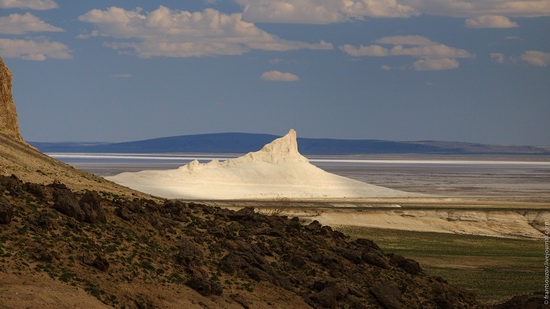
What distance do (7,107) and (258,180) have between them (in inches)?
2364

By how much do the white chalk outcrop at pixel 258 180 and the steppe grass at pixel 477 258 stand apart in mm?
28787

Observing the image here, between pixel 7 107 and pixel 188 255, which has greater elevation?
pixel 7 107

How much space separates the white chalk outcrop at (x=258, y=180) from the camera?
89.0 meters

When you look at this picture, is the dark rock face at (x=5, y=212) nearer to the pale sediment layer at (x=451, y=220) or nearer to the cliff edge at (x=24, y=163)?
the cliff edge at (x=24, y=163)

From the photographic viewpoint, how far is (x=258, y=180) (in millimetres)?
96375

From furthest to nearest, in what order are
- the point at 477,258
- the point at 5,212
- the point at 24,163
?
1. the point at 477,258
2. the point at 24,163
3. the point at 5,212

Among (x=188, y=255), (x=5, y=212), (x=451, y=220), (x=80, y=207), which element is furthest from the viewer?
(x=451, y=220)

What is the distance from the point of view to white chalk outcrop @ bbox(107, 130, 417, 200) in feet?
292

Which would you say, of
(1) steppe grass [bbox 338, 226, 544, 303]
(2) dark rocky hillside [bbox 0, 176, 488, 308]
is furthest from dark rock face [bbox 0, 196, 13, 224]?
(1) steppe grass [bbox 338, 226, 544, 303]

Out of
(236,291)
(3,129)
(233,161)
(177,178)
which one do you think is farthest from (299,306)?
(233,161)

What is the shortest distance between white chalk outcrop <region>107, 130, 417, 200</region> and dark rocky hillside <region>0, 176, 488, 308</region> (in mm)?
57376

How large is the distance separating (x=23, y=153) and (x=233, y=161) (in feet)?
228

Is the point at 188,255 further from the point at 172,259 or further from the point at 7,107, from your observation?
the point at 7,107

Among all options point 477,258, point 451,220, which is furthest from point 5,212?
point 451,220
